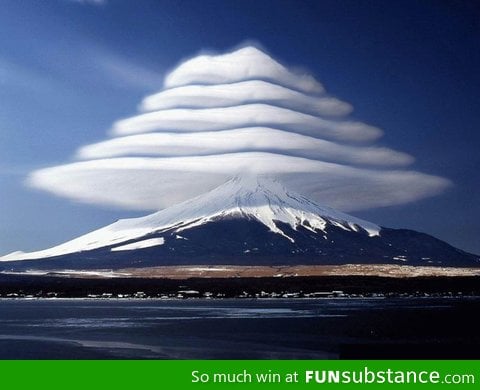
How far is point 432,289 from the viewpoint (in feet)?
453

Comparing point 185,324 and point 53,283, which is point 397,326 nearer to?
point 185,324

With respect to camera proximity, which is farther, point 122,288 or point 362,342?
point 122,288

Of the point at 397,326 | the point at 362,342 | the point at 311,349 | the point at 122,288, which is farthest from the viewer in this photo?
the point at 122,288

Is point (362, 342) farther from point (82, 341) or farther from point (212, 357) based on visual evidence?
point (82, 341)

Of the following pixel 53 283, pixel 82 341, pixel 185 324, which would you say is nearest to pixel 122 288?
pixel 53 283

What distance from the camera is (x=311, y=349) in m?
33.0

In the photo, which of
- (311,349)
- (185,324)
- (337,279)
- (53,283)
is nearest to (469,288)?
(337,279)

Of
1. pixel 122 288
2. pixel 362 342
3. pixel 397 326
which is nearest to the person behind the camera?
pixel 362 342

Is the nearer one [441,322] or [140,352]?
[140,352]

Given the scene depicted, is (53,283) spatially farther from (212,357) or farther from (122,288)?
(212,357)

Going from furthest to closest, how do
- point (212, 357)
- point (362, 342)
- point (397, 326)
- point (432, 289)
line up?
point (432, 289) → point (397, 326) → point (362, 342) → point (212, 357)

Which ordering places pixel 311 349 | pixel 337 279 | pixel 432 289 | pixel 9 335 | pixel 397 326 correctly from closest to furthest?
pixel 311 349, pixel 9 335, pixel 397 326, pixel 432 289, pixel 337 279

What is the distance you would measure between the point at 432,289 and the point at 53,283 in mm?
85132

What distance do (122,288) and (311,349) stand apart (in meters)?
119
